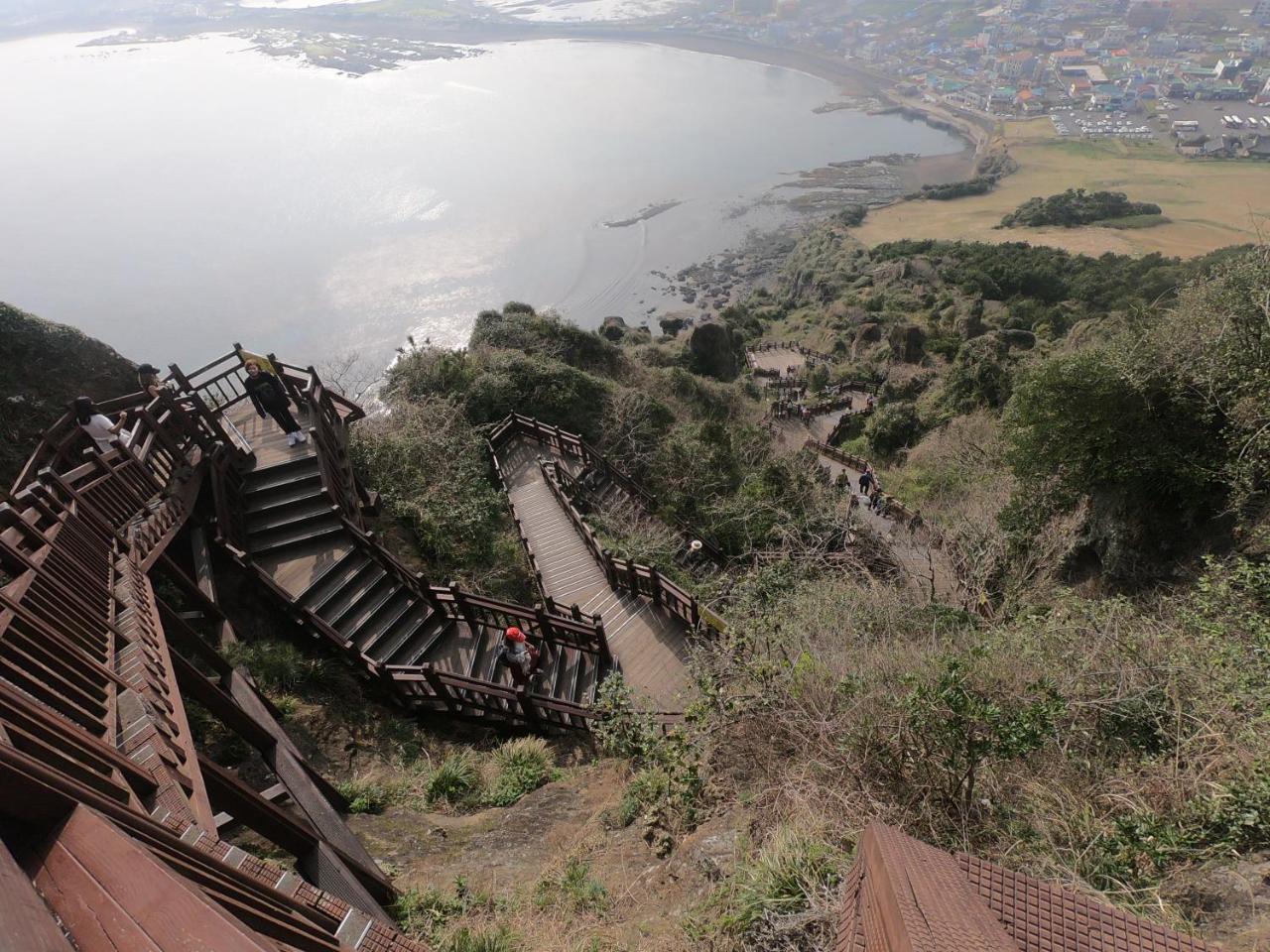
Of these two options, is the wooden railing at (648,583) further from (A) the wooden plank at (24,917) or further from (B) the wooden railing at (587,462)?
(A) the wooden plank at (24,917)

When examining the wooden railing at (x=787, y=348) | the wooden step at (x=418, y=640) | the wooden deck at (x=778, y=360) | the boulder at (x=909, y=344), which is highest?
the wooden step at (x=418, y=640)

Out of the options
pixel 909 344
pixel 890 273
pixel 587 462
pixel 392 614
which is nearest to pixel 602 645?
pixel 392 614

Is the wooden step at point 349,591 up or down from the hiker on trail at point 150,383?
down

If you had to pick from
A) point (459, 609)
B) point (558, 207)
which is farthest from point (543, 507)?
point (558, 207)

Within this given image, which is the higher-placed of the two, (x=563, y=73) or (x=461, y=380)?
(x=563, y=73)

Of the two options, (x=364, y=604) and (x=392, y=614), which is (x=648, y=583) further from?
(x=364, y=604)

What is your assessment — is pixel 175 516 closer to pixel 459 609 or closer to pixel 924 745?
pixel 459 609

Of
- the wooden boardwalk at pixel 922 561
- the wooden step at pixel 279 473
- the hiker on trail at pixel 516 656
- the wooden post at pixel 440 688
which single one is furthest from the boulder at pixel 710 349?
the wooden post at pixel 440 688
